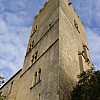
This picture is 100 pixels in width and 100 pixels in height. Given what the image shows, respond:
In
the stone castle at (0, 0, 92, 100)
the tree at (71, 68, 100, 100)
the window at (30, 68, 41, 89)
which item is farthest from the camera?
the window at (30, 68, 41, 89)

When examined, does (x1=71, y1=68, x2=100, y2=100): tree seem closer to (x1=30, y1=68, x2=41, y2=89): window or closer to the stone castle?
the stone castle

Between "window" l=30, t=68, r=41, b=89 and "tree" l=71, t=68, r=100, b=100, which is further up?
"window" l=30, t=68, r=41, b=89

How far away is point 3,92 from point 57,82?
11.2 m

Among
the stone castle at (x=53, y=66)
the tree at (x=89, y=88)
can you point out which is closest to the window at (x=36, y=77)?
the stone castle at (x=53, y=66)

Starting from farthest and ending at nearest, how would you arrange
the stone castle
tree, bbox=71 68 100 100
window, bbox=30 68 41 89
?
window, bbox=30 68 41 89
the stone castle
tree, bbox=71 68 100 100

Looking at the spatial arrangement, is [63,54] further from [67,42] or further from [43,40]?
[43,40]

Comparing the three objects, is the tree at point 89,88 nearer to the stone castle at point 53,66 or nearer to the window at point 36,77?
the stone castle at point 53,66

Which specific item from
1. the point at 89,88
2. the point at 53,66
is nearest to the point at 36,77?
the point at 53,66

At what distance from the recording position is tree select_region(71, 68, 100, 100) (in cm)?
942

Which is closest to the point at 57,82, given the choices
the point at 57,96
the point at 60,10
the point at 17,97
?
the point at 57,96

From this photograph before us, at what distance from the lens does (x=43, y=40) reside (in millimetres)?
17172

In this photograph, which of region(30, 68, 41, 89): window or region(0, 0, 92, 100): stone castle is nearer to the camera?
region(0, 0, 92, 100): stone castle

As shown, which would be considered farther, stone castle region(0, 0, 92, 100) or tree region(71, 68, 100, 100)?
stone castle region(0, 0, 92, 100)

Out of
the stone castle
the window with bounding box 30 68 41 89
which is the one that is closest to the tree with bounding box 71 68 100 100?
the stone castle
